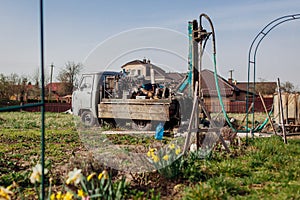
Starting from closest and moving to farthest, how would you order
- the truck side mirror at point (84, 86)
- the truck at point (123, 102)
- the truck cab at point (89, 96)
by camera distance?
1. the truck at point (123, 102)
2. the truck cab at point (89, 96)
3. the truck side mirror at point (84, 86)

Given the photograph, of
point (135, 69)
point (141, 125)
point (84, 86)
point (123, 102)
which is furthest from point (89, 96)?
point (141, 125)

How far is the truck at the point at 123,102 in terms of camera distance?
10.2 meters

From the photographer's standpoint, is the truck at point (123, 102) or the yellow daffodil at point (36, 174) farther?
the truck at point (123, 102)

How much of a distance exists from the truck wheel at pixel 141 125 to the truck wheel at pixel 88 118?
216 centimetres

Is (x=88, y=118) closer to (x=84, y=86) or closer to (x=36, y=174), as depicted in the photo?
(x=84, y=86)

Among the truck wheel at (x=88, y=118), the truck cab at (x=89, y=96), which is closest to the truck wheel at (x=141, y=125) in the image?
the truck cab at (x=89, y=96)

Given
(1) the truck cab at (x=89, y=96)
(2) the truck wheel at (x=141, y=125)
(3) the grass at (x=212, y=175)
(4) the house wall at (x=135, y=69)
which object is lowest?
(3) the grass at (x=212, y=175)

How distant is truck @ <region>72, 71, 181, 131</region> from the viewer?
33.6 feet

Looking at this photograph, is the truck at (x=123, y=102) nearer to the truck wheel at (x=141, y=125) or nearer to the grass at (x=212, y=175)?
the truck wheel at (x=141, y=125)

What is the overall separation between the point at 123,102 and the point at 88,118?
2.56 meters

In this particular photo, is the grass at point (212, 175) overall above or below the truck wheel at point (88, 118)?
below

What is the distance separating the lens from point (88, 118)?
12.9 meters

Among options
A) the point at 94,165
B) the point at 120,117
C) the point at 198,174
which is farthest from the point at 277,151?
the point at 120,117

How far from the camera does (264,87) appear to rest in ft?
135
